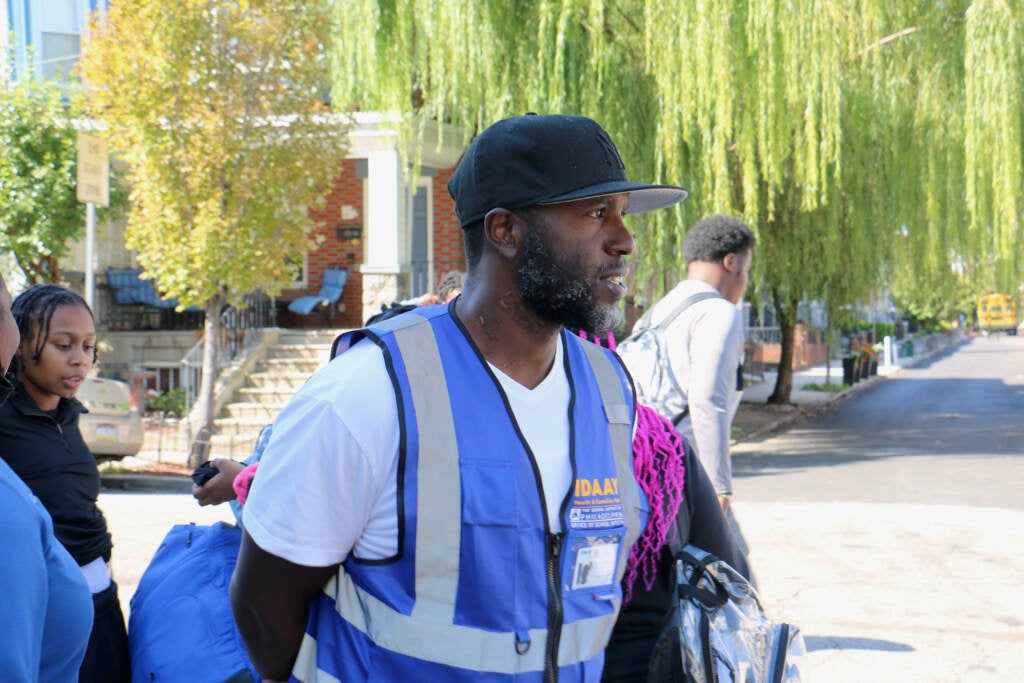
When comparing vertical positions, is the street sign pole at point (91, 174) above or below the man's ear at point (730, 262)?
above

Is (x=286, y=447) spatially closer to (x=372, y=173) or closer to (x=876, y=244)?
(x=876, y=244)

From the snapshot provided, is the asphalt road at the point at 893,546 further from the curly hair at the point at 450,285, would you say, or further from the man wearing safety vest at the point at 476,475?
the man wearing safety vest at the point at 476,475

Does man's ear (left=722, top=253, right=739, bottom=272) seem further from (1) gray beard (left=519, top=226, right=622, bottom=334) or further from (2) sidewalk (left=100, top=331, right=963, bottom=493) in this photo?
(2) sidewalk (left=100, top=331, right=963, bottom=493)

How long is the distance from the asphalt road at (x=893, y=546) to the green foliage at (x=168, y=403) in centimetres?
804

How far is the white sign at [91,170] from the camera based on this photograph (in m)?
9.92

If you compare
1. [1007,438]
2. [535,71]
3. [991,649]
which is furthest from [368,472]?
[1007,438]

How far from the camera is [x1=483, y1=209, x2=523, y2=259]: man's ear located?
74.9 inches

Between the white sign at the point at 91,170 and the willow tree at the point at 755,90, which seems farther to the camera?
the willow tree at the point at 755,90

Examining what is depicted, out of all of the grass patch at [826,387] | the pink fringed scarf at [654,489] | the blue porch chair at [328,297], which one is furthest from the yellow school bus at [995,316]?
the pink fringed scarf at [654,489]

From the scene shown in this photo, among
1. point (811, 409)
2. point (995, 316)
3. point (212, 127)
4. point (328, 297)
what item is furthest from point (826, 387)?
point (995, 316)

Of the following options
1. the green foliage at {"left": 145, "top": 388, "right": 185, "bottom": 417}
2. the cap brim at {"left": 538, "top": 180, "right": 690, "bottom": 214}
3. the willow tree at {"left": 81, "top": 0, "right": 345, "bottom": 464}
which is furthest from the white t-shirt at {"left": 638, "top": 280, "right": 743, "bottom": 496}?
the green foliage at {"left": 145, "top": 388, "right": 185, "bottom": 417}

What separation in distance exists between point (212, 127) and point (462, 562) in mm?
11283

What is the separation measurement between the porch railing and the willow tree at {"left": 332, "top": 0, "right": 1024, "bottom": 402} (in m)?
4.57

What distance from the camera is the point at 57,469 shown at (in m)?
2.67
